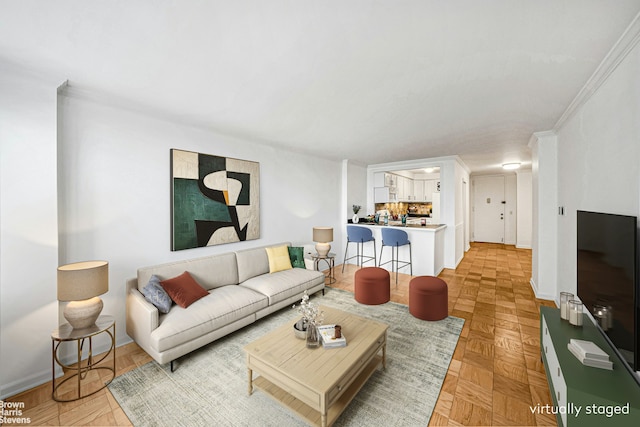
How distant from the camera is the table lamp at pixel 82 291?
1.92 meters

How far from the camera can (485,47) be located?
1.68 meters

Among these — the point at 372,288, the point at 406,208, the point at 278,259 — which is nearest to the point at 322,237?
the point at 278,259

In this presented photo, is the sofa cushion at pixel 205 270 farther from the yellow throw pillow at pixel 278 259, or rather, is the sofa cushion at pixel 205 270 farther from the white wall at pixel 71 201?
the yellow throw pillow at pixel 278 259

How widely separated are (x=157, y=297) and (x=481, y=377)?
3.00 metres

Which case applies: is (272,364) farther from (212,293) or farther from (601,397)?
(601,397)

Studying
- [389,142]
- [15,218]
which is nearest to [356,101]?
[389,142]

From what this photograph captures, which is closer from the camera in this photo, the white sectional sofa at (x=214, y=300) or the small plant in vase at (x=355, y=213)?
the white sectional sofa at (x=214, y=300)

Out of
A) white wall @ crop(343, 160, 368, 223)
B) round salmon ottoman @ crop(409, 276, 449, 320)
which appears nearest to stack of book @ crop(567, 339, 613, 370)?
round salmon ottoman @ crop(409, 276, 449, 320)

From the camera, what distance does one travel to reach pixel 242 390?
78.4 inches

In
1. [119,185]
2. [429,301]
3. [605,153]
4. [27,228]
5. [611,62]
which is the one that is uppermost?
[611,62]

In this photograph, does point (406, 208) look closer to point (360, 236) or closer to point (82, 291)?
point (360, 236)

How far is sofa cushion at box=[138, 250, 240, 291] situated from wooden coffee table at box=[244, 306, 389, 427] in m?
1.39

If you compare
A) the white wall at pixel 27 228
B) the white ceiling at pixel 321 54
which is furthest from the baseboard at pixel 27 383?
the white ceiling at pixel 321 54

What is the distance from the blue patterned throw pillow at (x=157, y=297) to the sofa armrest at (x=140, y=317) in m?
0.04
